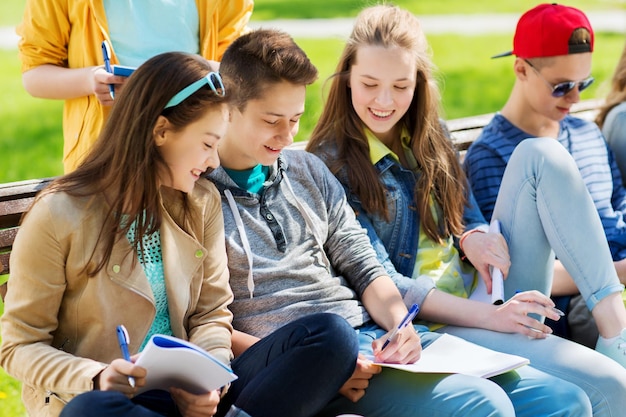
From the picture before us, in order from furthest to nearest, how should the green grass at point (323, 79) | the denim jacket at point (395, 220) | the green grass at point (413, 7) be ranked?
1. the green grass at point (413, 7)
2. the green grass at point (323, 79)
3. the denim jacket at point (395, 220)

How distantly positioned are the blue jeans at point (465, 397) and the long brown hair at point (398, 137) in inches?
29.1

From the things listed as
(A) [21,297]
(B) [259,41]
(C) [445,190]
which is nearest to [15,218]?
(A) [21,297]

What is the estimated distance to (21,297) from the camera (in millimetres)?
2359

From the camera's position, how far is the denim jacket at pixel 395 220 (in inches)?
127

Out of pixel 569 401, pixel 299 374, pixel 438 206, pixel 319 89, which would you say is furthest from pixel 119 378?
pixel 319 89

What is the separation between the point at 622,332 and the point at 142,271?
1615 mm

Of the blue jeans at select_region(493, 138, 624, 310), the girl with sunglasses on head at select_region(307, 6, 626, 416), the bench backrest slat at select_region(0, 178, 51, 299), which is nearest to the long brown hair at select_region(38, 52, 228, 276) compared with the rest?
the bench backrest slat at select_region(0, 178, 51, 299)

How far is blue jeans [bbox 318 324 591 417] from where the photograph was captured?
257cm

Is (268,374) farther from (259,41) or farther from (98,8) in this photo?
(98,8)

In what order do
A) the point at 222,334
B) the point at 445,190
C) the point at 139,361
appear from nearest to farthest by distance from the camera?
the point at 139,361
the point at 222,334
the point at 445,190

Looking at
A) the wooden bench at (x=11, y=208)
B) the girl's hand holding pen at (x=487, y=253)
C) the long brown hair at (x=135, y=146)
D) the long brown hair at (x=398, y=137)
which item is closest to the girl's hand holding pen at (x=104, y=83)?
the wooden bench at (x=11, y=208)

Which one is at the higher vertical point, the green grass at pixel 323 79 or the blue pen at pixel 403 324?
the blue pen at pixel 403 324

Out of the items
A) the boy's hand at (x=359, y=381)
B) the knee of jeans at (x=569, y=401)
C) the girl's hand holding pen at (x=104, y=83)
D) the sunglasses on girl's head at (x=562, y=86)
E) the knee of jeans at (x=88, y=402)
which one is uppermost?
the girl's hand holding pen at (x=104, y=83)

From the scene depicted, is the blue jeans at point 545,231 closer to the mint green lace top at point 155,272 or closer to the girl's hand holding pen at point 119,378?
the mint green lace top at point 155,272
